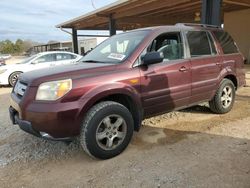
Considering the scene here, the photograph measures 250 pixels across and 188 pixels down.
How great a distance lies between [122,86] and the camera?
3.60 metres

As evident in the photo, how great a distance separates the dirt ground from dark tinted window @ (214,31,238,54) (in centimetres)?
145

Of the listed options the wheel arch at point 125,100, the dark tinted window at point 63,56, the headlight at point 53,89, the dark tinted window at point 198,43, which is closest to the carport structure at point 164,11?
the dark tinted window at point 198,43

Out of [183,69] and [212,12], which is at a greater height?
[212,12]

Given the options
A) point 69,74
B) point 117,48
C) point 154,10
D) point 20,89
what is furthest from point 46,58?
point 69,74

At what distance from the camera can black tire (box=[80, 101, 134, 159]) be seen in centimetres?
332

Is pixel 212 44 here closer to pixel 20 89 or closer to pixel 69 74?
pixel 69 74

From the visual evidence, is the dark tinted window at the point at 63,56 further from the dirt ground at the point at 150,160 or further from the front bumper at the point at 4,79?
the dirt ground at the point at 150,160

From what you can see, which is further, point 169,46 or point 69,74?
point 169,46

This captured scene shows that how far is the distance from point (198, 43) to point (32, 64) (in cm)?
851

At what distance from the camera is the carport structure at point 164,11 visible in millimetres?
7520

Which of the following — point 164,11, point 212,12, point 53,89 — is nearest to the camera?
point 53,89

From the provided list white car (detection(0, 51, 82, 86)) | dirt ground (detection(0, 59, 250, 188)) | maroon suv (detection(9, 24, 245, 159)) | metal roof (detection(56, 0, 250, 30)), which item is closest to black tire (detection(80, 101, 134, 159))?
maroon suv (detection(9, 24, 245, 159))

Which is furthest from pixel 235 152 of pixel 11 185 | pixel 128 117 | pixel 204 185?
pixel 11 185

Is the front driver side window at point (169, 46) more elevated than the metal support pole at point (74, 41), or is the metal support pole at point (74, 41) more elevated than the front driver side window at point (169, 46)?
the metal support pole at point (74, 41)
